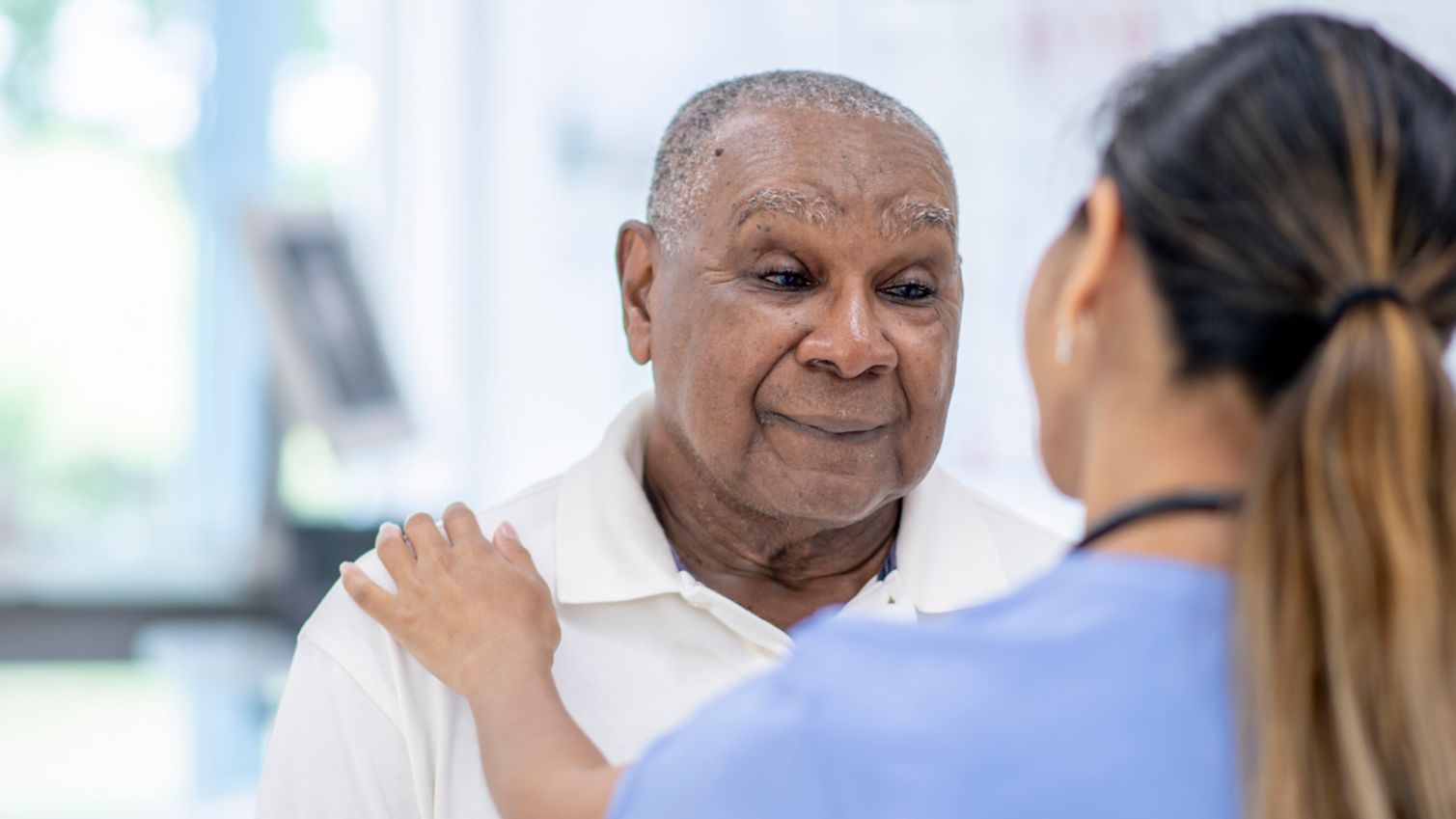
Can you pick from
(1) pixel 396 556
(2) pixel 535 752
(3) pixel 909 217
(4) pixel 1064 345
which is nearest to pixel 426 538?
(1) pixel 396 556

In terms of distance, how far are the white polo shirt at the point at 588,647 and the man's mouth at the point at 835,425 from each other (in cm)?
16

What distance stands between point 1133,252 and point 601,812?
0.45 m

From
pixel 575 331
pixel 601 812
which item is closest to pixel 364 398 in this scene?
pixel 575 331

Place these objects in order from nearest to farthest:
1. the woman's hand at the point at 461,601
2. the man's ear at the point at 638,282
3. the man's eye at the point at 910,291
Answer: the woman's hand at the point at 461,601 < the man's eye at the point at 910,291 < the man's ear at the point at 638,282

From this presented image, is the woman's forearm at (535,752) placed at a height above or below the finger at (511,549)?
below

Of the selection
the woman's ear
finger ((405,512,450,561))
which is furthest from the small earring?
finger ((405,512,450,561))

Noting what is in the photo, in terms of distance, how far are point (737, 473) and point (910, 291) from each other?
0.23 meters

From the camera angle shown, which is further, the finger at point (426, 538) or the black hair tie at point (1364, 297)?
the finger at point (426, 538)

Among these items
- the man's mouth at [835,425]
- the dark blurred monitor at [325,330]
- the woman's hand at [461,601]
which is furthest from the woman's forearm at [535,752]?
the dark blurred monitor at [325,330]

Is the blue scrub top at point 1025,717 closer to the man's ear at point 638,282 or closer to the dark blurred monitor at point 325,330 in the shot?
the man's ear at point 638,282

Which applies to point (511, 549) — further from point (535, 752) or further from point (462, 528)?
point (535, 752)

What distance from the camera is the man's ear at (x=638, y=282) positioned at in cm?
147

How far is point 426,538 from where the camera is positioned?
48.6 inches

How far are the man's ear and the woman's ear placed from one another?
680 mm
